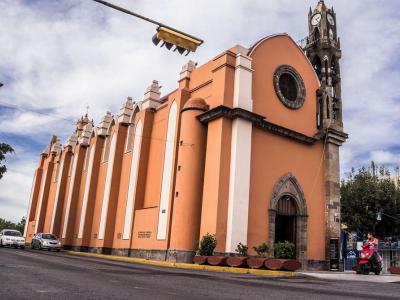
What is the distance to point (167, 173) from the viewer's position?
893 inches

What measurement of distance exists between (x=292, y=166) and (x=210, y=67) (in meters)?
7.33

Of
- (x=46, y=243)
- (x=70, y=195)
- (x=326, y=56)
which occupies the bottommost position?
(x=46, y=243)

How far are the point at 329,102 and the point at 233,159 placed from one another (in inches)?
383

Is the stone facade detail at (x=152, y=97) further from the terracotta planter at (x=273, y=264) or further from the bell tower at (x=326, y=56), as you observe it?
the terracotta planter at (x=273, y=264)

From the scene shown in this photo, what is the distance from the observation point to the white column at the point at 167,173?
71.3ft

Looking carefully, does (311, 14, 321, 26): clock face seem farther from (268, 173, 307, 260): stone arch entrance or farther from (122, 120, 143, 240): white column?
(122, 120, 143, 240): white column

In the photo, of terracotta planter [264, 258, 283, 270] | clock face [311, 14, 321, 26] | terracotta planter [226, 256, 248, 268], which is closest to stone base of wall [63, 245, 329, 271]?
terracotta planter [226, 256, 248, 268]

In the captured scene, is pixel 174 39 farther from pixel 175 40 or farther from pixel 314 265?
pixel 314 265

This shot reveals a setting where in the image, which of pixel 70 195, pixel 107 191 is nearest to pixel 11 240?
pixel 70 195

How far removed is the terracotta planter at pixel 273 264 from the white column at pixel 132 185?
1173 centimetres

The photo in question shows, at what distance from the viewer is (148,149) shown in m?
26.5

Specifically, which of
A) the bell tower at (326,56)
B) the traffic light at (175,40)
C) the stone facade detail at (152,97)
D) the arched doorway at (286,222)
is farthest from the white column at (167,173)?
the traffic light at (175,40)

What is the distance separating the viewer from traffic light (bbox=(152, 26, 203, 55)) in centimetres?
878

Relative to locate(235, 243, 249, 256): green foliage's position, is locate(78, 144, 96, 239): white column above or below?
above
